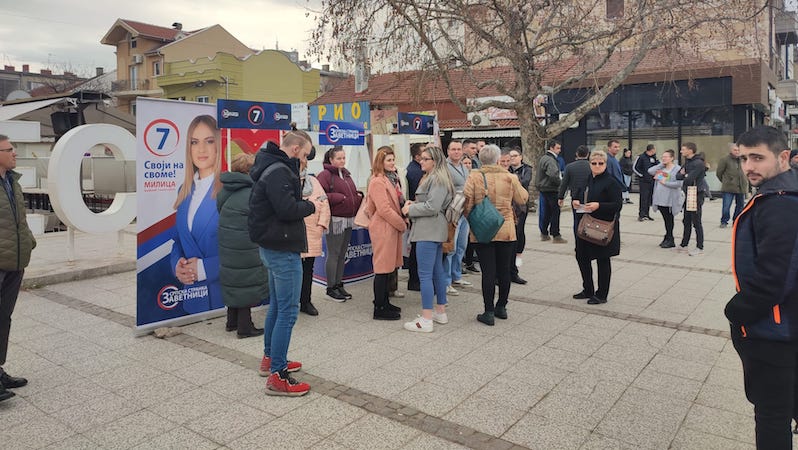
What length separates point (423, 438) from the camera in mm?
3461

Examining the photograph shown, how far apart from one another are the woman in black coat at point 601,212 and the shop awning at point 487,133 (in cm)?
1896

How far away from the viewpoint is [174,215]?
5723 millimetres

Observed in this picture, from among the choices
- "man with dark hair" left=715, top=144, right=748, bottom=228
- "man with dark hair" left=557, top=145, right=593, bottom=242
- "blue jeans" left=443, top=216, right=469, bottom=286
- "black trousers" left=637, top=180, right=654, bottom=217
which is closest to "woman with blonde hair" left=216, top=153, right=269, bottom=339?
"blue jeans" left=443, top=216, right=469, bottom=286

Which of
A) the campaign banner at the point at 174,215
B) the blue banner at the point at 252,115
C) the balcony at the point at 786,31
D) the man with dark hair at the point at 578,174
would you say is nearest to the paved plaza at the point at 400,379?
the campaign banner at the point at 174,215

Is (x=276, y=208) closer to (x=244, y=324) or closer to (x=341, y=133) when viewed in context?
(x=244, y=324)

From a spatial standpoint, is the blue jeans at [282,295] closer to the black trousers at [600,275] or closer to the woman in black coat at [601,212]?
the woman in black coat at [601,212]

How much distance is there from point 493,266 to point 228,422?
3071 millimetres

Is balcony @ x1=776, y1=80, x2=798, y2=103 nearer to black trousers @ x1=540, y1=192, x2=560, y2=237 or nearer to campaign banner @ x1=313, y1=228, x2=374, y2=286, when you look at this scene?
black trousers @ x1=540, y1=192, x2=560, y2=237

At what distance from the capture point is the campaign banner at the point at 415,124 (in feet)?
30.9

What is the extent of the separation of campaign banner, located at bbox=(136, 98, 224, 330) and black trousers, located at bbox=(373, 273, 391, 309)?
1.69 metres

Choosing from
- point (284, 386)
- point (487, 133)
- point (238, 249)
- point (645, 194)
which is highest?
point (487, 133)

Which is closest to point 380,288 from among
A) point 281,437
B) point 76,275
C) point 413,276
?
point 413,276

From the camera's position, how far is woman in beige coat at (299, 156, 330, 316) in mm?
5965

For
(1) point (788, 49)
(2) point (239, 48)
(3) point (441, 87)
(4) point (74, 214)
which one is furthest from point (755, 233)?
(2) point (239, 48)
